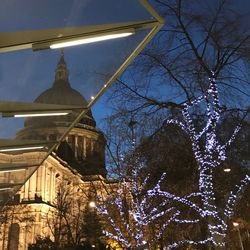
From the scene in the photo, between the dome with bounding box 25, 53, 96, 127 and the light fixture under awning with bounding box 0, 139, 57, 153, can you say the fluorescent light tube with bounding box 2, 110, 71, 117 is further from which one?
the light fixture under awning with bounding box 0, 139, 57, 153

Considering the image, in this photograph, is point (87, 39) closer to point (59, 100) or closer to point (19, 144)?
point (59, 100)

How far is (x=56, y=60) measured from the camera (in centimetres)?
621

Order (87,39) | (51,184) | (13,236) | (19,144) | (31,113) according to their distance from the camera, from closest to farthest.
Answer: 1. (87,39)
2. (31,113)
3. (19,144)
4. (13,236)
5. (51,184)

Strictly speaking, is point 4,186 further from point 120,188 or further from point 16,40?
point 120,188

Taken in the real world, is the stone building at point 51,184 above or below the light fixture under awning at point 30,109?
above

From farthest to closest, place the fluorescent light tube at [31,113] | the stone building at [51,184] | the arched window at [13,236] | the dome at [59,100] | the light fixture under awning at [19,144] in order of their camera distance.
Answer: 1. the arched window at [13,236]
2. the stone building at [51,184]
3. the light fixture under awning at [19,144]
4. the fluorescent light tube at [31,113]
5. the dome at [59,100]

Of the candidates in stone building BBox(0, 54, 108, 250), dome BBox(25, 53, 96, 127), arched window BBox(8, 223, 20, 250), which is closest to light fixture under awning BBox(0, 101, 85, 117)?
dome BBox(25, 53, 96, 127)

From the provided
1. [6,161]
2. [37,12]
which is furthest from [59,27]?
[6,161]

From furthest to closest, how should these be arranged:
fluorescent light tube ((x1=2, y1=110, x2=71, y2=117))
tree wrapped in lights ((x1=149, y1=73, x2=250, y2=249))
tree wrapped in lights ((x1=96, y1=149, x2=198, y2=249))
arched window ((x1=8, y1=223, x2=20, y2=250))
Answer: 1. arched window ((x1=8, y1=223, x2=20, y2=250))
2. tree wrapped in lights ((x1=96, y1=149, x2=198, y2=249))
3. tree wrapped in lights ((x1=149, y1=73, x2=250, y2=249))
4. fluorescent light tube ((x1=2, y1=110, x2=71, y2=117))

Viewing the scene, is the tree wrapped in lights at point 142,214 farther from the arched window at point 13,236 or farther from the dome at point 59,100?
the arched window at point 13,236

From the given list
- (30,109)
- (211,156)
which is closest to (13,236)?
(211,156)

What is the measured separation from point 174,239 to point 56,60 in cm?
1987

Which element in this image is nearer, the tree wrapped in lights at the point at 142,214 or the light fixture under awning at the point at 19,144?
the light fixture under awning at the point at 19,144

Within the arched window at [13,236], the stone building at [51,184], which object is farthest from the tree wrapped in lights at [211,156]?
the arched window at [13,236]
